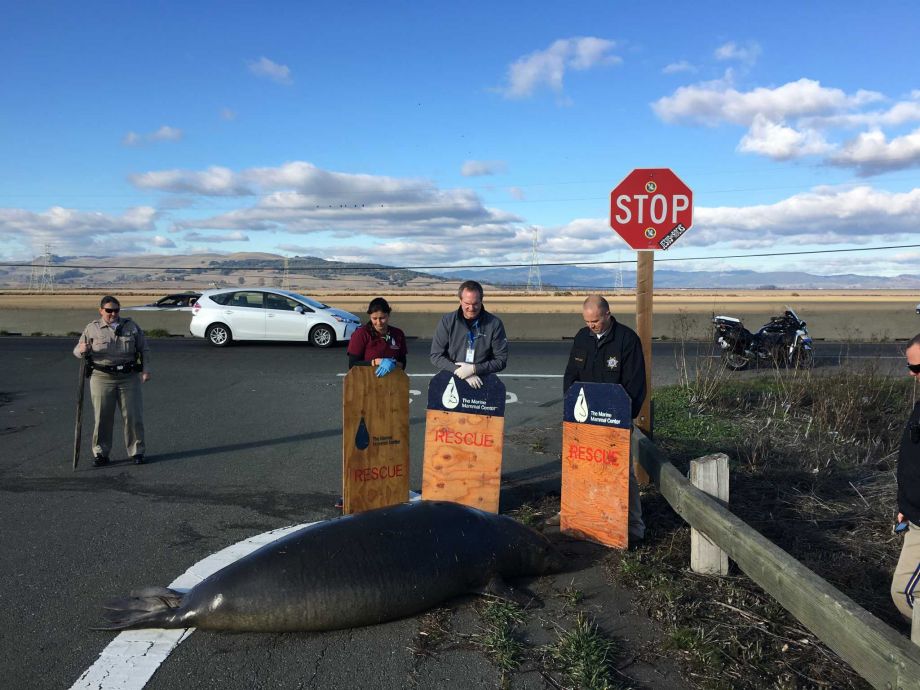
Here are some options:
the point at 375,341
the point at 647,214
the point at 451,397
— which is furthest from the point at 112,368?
the point at 647,214

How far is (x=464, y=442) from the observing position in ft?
20.4

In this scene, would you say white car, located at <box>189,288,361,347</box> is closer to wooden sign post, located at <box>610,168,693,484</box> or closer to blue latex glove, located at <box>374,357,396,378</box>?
wooden sign post, located at <box>610,168,693,484</box>

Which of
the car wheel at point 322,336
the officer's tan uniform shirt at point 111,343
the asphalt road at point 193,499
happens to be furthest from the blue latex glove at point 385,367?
the car wheel at point 322,336

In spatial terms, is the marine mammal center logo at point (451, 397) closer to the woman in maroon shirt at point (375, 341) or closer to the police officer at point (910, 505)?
the woman in maroon shirt at point (375, 341)

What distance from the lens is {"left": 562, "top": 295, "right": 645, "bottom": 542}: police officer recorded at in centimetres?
580

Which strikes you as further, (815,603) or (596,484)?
Result: (596,484)

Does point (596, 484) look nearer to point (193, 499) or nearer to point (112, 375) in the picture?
point (193, 499)

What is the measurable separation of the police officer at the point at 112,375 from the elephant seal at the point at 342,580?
4.13 metres

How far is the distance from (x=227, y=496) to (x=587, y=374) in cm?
353

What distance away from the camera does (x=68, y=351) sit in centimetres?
1891

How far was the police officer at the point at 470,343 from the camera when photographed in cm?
625

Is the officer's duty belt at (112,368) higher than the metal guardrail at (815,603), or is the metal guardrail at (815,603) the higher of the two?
the officer's duty belt at (112,368)

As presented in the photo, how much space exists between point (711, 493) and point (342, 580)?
8.10 ft

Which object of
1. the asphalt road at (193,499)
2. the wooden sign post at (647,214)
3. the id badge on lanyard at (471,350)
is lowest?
the asphalt road at (193,499)
